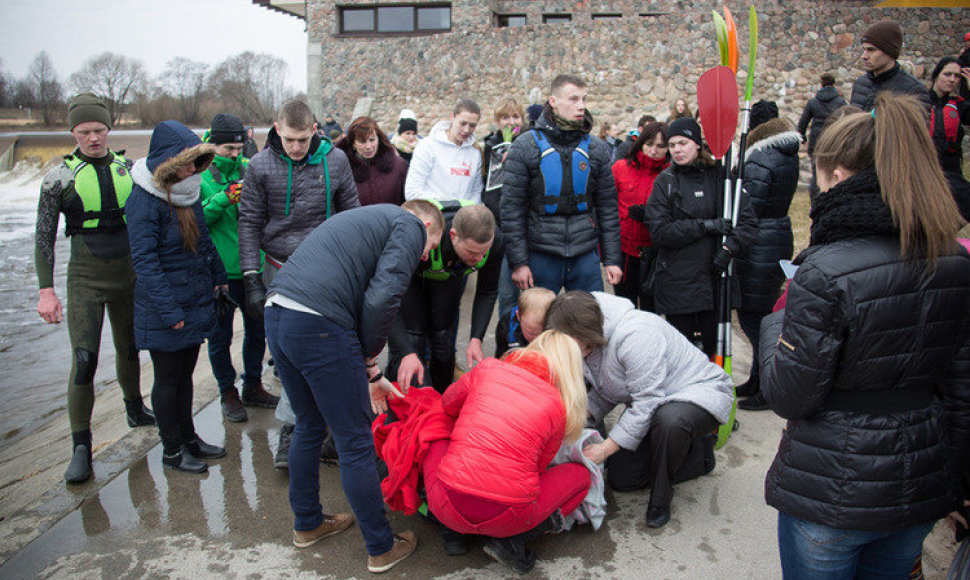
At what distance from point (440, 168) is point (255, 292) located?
1.81m

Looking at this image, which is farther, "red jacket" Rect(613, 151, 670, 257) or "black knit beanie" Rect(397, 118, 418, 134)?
"black knit beanie" Rect(397, 118, 418, 134)

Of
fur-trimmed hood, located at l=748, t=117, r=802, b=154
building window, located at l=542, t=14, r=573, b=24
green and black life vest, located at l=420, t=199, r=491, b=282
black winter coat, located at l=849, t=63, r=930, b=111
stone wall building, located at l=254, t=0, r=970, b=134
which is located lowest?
green and black life vest, located at l=420, t=199, r=491, b=282

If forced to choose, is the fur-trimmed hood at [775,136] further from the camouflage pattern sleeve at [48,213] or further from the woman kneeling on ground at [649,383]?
the camouflage pattern sleeve at [48,213]

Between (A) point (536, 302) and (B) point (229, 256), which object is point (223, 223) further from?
(A) point (536, 302)

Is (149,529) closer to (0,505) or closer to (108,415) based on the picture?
(0,505)

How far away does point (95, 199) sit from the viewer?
11.1ft

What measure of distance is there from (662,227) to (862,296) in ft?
7.40

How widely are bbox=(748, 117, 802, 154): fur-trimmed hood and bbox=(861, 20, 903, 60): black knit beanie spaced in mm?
1090

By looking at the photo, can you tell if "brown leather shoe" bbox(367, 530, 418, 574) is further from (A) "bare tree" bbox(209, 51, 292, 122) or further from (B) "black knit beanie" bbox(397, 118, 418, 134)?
(A) "bare tree" bbox(209, 51, 292, 122)

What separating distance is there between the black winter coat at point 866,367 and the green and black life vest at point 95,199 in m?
3.31

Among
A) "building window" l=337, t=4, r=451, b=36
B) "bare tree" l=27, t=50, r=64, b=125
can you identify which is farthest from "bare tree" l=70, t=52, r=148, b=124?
"building window" l=337, t=4, r=451, b=36

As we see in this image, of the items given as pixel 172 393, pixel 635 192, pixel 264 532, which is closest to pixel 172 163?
pixel 172 393

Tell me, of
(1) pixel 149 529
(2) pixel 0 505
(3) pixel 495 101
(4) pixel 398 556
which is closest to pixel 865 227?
(4) pixel 398 556

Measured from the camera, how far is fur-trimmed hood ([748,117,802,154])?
382 cm
